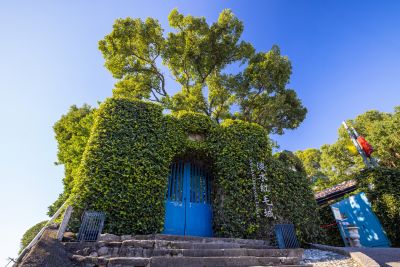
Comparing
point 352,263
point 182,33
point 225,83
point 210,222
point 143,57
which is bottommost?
point 352,263

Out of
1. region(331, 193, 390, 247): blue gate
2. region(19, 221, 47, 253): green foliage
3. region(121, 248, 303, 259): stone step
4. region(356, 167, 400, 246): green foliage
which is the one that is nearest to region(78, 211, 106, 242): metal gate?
region(121, 248, 303, 259): stone step

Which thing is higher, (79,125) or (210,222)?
(79,125)

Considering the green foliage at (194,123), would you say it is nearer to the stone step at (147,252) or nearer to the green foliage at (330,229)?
the stone step at (147,252)

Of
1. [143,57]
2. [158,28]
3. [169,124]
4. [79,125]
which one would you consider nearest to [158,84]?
[143,57]

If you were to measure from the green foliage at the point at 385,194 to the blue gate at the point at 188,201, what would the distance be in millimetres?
6798

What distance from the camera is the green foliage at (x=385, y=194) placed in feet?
27.2

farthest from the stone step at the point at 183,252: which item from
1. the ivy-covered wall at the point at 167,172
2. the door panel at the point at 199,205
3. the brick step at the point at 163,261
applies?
the door panel at the point at 199,205

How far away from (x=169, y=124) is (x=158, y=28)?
25.0 feet

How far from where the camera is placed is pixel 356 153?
14203mm

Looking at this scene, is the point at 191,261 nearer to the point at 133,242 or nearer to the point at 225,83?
the point at 133,242

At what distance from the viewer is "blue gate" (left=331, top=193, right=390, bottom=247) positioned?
875cm

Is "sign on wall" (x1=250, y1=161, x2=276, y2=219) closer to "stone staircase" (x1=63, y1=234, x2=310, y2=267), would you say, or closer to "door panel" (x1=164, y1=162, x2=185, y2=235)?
"stone staircase" (x1=63, y1=234, x2=310, y2=267)

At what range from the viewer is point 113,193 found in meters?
5.98

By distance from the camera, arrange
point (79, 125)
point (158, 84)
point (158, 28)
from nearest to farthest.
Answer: point (79, 125)
point (158, 28)
point (158, 84)
